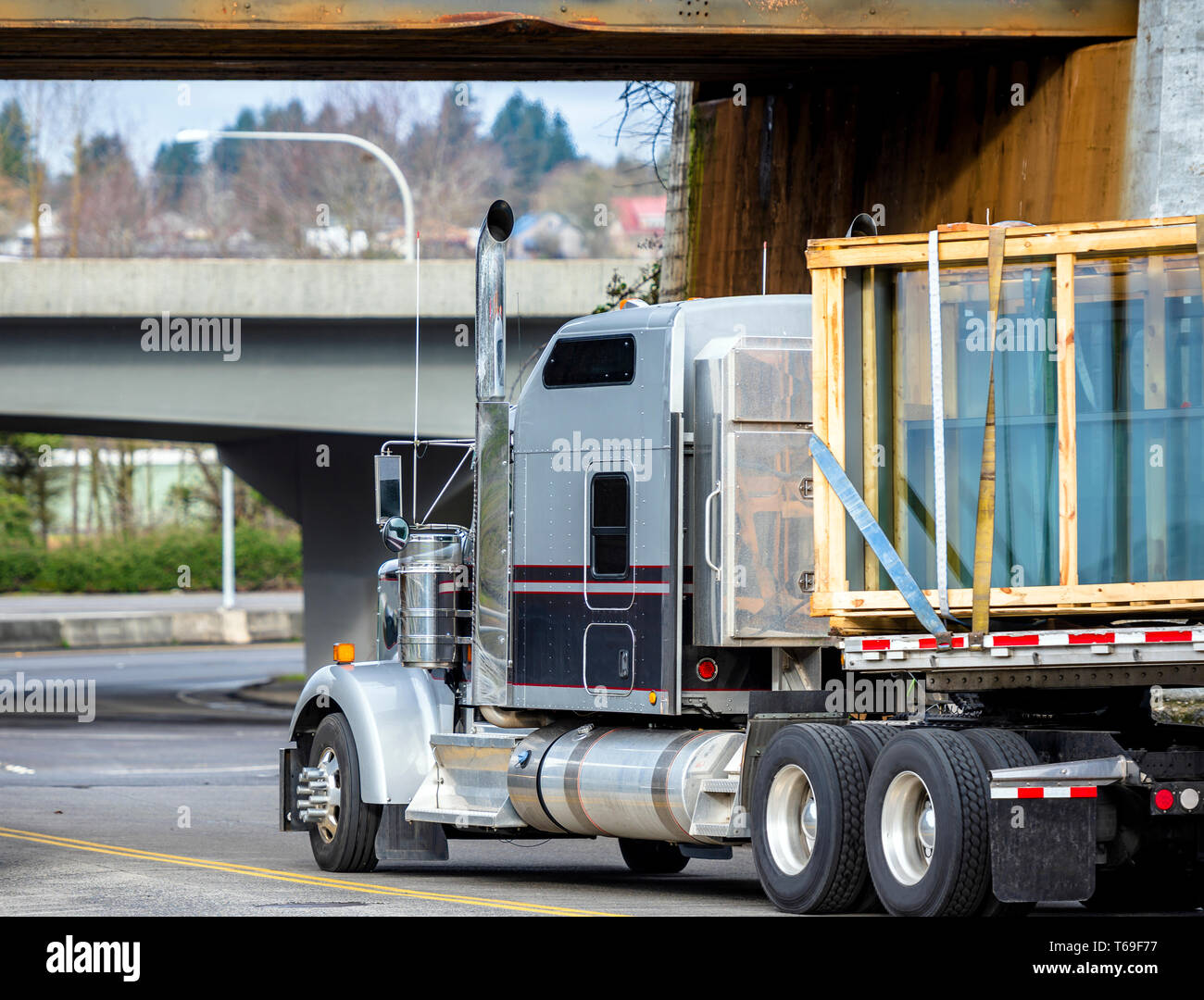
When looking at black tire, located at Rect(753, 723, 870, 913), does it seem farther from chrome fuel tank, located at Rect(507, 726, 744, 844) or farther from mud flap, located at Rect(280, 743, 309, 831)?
mud flap, located at Rect(280, 743, 309, 831)

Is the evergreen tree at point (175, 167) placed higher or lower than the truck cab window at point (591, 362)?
higher

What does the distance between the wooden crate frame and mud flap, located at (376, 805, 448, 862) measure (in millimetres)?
3771

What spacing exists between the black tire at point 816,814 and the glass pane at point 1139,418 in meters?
1.54

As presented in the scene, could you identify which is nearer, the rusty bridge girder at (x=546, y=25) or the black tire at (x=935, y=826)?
the black tire at (x=935, y=826)

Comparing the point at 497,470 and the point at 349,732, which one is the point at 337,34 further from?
the point at 349,732

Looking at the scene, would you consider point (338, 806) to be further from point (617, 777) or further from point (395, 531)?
point (617, 777)

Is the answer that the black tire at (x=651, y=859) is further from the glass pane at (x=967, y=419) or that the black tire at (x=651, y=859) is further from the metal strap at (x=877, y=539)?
the metal strap at (x=877, y=539)

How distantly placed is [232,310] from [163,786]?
11488mm

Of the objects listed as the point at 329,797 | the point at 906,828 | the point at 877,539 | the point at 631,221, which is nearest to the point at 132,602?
the point at 329,797

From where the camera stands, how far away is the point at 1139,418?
968cm

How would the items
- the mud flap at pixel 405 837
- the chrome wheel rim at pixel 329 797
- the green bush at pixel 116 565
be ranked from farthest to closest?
the green bush at pixel 116 565
the chrome wheel rim at pixel 329 797
the mud flap at pixel 405 837

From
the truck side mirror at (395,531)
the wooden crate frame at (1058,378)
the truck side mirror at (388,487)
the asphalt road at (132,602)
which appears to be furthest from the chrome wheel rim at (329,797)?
the asphalt road at (132,602)

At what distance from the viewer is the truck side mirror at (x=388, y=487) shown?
13.0m

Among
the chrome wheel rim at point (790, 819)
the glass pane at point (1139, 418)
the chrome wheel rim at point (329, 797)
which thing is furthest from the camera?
the chrome wheel rim at point (329, 797)
